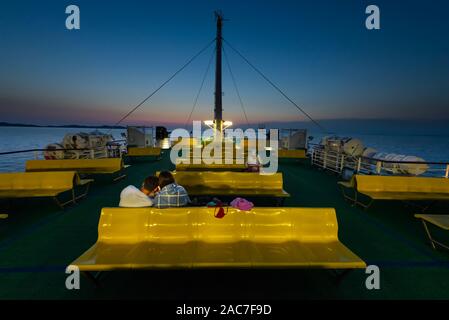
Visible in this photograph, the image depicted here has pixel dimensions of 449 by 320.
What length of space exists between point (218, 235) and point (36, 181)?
213 inches

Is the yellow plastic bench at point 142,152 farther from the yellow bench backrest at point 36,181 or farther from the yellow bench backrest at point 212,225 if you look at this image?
the yellow bench backrest at point 212,225

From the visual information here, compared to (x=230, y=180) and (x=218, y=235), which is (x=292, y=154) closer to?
(x=230, y=180)

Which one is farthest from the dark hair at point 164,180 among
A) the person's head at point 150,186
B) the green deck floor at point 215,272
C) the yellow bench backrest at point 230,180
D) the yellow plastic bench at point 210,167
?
the yellow plastic bench at point 210,167

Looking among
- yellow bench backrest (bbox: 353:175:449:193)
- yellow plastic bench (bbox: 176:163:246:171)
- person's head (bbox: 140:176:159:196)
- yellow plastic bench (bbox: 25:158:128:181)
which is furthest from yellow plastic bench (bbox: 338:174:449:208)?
yellow plastic bench (bbox: 25:158:128:181)

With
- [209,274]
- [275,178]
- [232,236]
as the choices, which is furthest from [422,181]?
[209,274]

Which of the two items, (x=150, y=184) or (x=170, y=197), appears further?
(x=150, y=184)

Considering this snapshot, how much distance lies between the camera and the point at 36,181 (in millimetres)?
5660

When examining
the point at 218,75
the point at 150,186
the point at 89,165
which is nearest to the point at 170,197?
the point at 150,186

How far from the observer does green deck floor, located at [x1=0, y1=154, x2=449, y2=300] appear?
2734 millimetres

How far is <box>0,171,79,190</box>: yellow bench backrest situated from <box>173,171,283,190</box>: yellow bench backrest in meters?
2.82

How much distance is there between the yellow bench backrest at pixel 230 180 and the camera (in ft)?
19.7
